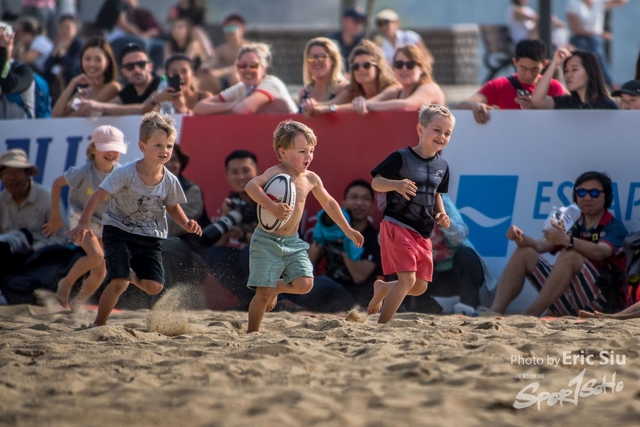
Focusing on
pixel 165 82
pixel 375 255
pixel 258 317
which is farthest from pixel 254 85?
pixel 258 317

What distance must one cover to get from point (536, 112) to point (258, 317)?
3.22 meters

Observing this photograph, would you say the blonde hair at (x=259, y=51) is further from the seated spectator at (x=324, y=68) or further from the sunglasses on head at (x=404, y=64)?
the sunglasses on head at (x=404, y=64)

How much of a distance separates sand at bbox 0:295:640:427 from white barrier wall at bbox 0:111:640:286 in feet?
5.37

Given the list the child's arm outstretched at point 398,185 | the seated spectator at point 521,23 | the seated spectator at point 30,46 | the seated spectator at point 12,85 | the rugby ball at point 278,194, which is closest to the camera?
the rugby ball at point 278,194

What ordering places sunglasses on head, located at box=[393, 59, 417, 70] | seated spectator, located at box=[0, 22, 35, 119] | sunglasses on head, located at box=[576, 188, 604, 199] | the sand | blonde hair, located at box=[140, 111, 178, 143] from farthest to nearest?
seated spectator, located at box=[0, 22, 35, 119] → sunglasses on head, located at box=[393, 59, 417, 70] → sunglasses on head, located at box=[576, 188, 604, 199] → blonde hair, located at box=[140, 111, 178, 143] → the sand

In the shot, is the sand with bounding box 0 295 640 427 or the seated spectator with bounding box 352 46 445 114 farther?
the seated spectator with bounding box 352 46 445 114

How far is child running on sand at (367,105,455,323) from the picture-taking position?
6234 millimetres

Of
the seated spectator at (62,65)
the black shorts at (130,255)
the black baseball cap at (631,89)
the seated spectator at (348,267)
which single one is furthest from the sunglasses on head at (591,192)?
the seated spectator at (62,65)

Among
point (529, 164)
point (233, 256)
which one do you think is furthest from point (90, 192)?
point (529, 164)

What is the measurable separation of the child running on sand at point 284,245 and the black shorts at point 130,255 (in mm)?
848

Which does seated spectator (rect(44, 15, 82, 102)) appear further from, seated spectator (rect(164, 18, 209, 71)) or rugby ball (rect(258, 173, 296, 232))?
rugby ball (rect(258, 173, 296, 232))

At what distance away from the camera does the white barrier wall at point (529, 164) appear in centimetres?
758

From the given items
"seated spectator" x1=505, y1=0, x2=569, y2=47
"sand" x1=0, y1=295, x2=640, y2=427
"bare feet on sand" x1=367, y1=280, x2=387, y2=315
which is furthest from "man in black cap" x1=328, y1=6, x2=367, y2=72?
"sand" x1=0, y1=295, x2=640, y2=427

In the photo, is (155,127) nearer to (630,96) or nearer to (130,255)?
(130,255)
